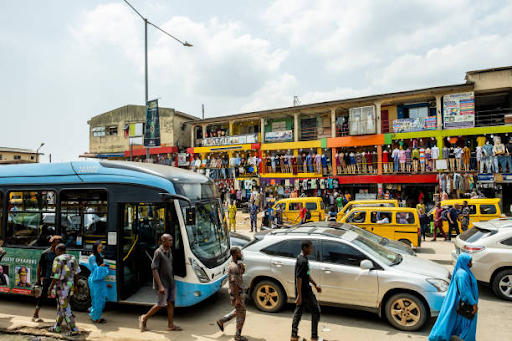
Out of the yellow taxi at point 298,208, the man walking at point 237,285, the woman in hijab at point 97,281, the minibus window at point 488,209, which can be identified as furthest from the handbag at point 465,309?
the yellow taxi at point 298,208

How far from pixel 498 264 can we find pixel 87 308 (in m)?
8.68

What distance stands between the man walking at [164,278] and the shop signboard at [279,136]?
22935 millimetres

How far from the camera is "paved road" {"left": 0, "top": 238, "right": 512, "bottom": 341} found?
227 inches

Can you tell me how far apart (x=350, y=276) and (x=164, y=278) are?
3293 millimetres

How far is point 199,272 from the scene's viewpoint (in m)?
6.49

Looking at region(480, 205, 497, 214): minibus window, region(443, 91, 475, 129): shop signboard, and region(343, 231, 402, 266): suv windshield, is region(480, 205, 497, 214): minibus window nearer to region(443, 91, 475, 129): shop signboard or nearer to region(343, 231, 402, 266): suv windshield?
region(343, 231, 402, 266): suv windshield

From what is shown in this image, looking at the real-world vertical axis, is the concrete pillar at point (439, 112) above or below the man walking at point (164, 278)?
above

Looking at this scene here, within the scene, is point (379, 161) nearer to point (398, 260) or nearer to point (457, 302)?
point (398, 260)

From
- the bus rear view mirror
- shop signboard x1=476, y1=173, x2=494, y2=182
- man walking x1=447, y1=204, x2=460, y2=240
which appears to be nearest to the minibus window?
man walking x1=447, y1=204, x2=460, y2=240

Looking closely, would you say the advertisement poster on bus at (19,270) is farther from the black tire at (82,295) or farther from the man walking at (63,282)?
the man walking at (63,282)

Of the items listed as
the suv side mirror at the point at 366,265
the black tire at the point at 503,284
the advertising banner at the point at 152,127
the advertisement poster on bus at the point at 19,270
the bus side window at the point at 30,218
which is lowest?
the black tire at the point at 503,284

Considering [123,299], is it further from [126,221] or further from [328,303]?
[328,303]

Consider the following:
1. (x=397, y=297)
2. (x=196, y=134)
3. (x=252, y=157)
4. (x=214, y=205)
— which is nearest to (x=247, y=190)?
(x=252, y=157)

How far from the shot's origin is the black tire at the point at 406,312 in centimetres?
573
